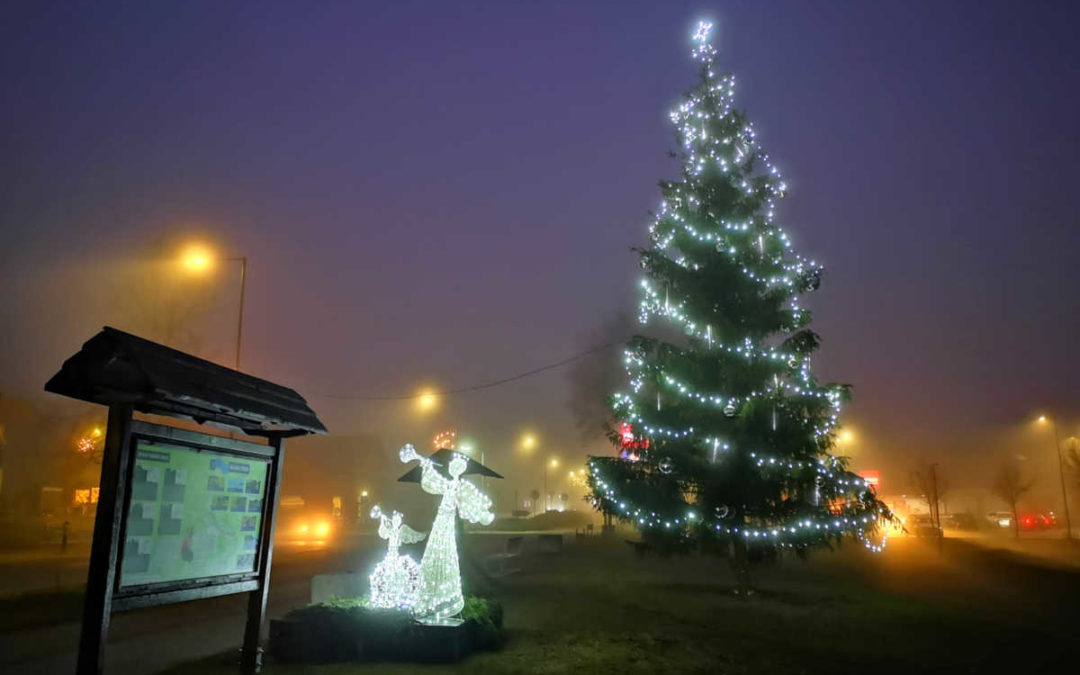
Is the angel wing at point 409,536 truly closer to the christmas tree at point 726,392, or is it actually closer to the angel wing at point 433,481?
the angel wing at point 433,481

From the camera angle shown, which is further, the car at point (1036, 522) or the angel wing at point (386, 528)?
the car at point (1036, 522)

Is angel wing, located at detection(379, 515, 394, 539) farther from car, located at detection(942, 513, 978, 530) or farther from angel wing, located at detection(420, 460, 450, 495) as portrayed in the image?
car, located at detection(942, 513, 978, 530)

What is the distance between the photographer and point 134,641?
1119 centimetres

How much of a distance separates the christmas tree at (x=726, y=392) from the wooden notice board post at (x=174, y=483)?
9891mm

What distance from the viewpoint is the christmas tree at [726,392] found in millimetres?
15836

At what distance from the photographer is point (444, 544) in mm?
10508

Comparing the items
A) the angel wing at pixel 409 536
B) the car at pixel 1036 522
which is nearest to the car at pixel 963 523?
the car at pixel 1036 522

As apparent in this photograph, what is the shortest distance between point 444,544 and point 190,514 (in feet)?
13.8

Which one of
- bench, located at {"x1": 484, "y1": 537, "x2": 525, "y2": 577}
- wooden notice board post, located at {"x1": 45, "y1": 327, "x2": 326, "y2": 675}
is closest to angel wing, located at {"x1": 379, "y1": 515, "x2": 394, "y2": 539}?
wooden notice board post, located at {"x1": 45, "y1": 327, "x2": 326, "y2": 675}

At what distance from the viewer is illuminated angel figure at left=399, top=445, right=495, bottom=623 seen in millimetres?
10188

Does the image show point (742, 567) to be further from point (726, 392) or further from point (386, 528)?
point (386, 528)

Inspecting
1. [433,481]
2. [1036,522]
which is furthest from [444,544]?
[1036,522]

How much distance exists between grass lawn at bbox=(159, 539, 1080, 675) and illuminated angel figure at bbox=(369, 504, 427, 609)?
1.62 m

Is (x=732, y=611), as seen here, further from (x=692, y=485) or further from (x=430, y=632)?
(x=430, y=632)
